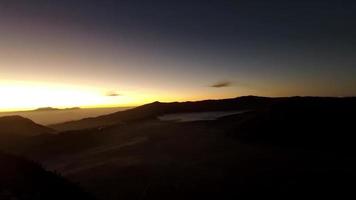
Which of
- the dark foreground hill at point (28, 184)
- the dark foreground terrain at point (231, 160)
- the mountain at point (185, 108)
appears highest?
the mountain at point (185, 108)

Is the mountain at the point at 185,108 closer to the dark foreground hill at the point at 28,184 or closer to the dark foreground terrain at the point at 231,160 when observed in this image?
the dark foreground terrain at the point at 231,160

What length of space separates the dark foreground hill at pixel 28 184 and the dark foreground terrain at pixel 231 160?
35.1 feet

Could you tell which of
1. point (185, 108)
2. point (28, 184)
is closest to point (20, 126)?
point (185, 108)

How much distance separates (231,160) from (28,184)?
25.7 m

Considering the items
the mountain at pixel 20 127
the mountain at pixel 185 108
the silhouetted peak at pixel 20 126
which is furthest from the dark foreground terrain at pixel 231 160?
the mountain at pixel 185 108

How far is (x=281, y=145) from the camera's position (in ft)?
141

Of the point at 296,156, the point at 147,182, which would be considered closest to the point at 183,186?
the point at 147,182

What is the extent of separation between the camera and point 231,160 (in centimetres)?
3541

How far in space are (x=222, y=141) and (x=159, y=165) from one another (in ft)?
55.0

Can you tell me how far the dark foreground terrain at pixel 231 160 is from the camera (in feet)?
80.5

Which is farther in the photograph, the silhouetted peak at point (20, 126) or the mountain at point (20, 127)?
the silhouetted peak at point (20, 126)

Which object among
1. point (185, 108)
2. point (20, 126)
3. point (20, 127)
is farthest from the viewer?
point (185, 108)

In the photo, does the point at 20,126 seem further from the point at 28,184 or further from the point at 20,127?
the point at 28,184

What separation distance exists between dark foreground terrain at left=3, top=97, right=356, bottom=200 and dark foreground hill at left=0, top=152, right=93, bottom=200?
10.7 meters
